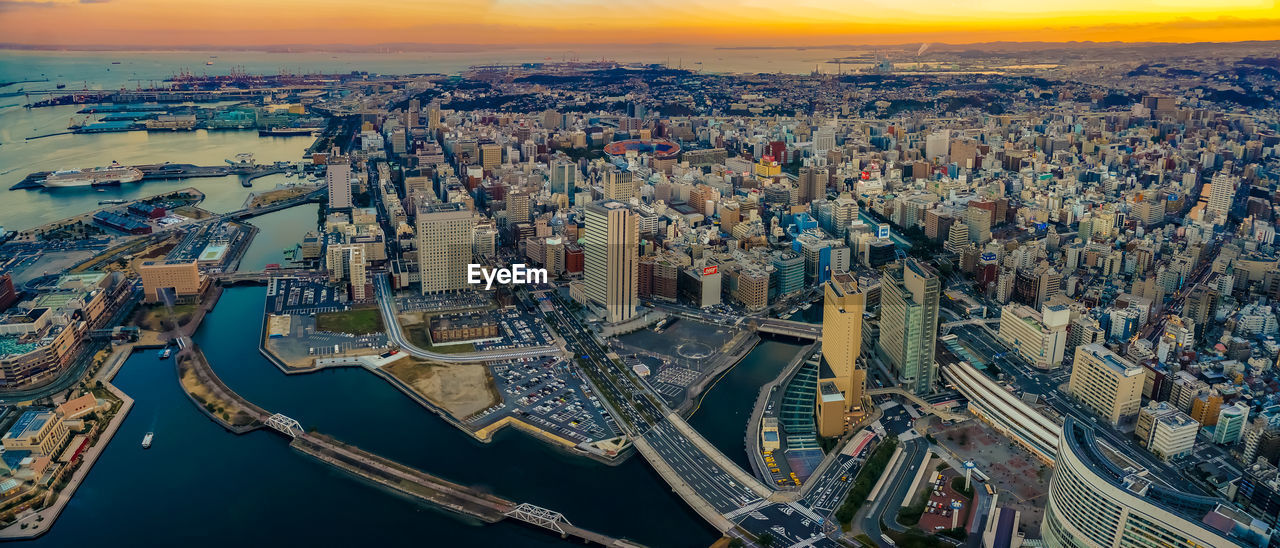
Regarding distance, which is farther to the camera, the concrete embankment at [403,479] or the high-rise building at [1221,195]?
the high-rise building at [1221,195]

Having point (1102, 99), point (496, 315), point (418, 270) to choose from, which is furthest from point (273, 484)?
point (1102, 99)

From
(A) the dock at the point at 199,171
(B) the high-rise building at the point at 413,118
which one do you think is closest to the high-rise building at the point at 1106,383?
(A) the dock at the point at 199,171

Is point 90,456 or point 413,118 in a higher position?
point 413,118

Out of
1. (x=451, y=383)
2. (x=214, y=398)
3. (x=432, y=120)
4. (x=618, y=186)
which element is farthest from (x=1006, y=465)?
(x=432, y=120)

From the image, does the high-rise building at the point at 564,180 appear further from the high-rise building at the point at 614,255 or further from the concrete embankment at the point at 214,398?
the concrete embankment at the point at 214,398

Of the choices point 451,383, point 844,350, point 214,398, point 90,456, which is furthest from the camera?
point 451,383

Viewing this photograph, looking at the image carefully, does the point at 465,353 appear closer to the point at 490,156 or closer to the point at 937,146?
the point at 490,156
